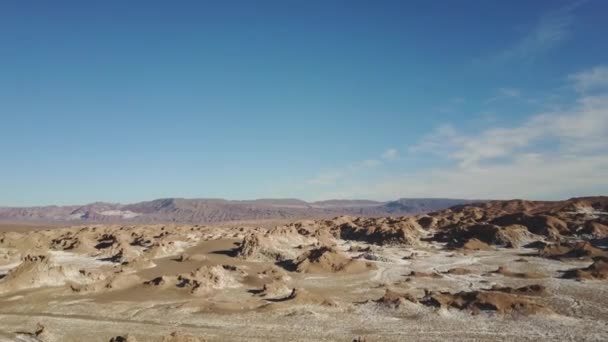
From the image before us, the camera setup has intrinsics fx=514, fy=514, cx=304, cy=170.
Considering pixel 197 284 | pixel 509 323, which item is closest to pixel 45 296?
pixel 197 284

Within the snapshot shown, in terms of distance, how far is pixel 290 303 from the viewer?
40438 millimetres

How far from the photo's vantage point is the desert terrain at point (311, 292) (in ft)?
109

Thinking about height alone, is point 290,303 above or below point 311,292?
above

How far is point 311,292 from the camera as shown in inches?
1905

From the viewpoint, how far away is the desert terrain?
1312 inches

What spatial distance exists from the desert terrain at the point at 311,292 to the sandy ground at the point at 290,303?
136 mm

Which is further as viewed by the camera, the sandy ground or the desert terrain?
the desert terrain

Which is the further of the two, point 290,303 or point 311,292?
point 311,292

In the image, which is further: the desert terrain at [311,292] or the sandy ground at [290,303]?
the desert terrain at [311,292]

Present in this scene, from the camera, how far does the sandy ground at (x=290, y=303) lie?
3275 centimetres

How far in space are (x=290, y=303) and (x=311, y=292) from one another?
819cm

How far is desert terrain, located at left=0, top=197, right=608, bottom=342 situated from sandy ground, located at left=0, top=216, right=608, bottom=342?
136 mm

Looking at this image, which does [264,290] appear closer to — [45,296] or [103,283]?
[103,283]

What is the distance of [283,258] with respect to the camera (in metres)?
70.8
